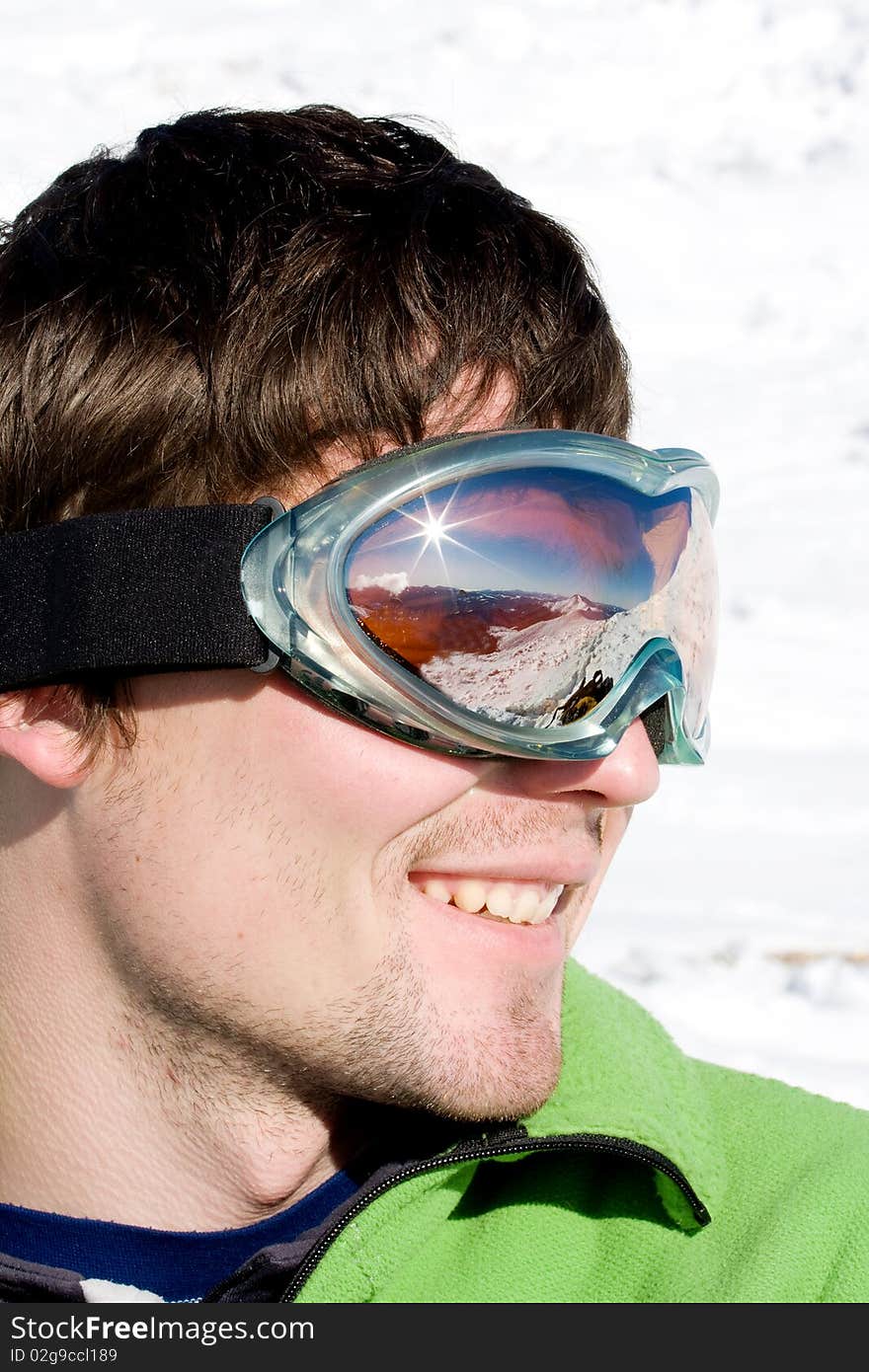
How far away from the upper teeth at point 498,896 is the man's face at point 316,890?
1 cm

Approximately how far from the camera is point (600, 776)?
230cm

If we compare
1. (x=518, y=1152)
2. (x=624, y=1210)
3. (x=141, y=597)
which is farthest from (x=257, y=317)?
(x=624, y=1210)

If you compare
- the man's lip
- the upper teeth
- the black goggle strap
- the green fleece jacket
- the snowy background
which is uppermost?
the snowy background

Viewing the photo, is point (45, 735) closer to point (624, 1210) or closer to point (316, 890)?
point (316, 890)

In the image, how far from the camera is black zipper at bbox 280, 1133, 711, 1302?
6.89ft

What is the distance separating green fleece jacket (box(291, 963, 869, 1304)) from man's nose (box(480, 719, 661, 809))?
432 mm

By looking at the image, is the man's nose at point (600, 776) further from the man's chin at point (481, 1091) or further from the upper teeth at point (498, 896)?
the man's chin at point (481, 1091)

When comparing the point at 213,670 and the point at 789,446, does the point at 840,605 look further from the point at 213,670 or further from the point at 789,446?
the point at 213,670

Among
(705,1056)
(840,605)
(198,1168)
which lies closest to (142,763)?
(198,1168)

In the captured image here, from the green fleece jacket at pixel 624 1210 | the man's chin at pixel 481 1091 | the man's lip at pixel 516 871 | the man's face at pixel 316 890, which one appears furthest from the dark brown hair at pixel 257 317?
the green fleece jacket at pixel 624 1210

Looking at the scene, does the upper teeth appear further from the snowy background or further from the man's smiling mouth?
the snowy background

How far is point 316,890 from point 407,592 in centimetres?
46

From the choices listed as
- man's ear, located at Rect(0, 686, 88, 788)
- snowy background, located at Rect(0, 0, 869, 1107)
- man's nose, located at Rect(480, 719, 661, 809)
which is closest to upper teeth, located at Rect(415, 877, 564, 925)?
man's nose, located at Rect(480, 719, 661, 809)

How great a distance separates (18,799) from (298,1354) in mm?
981
